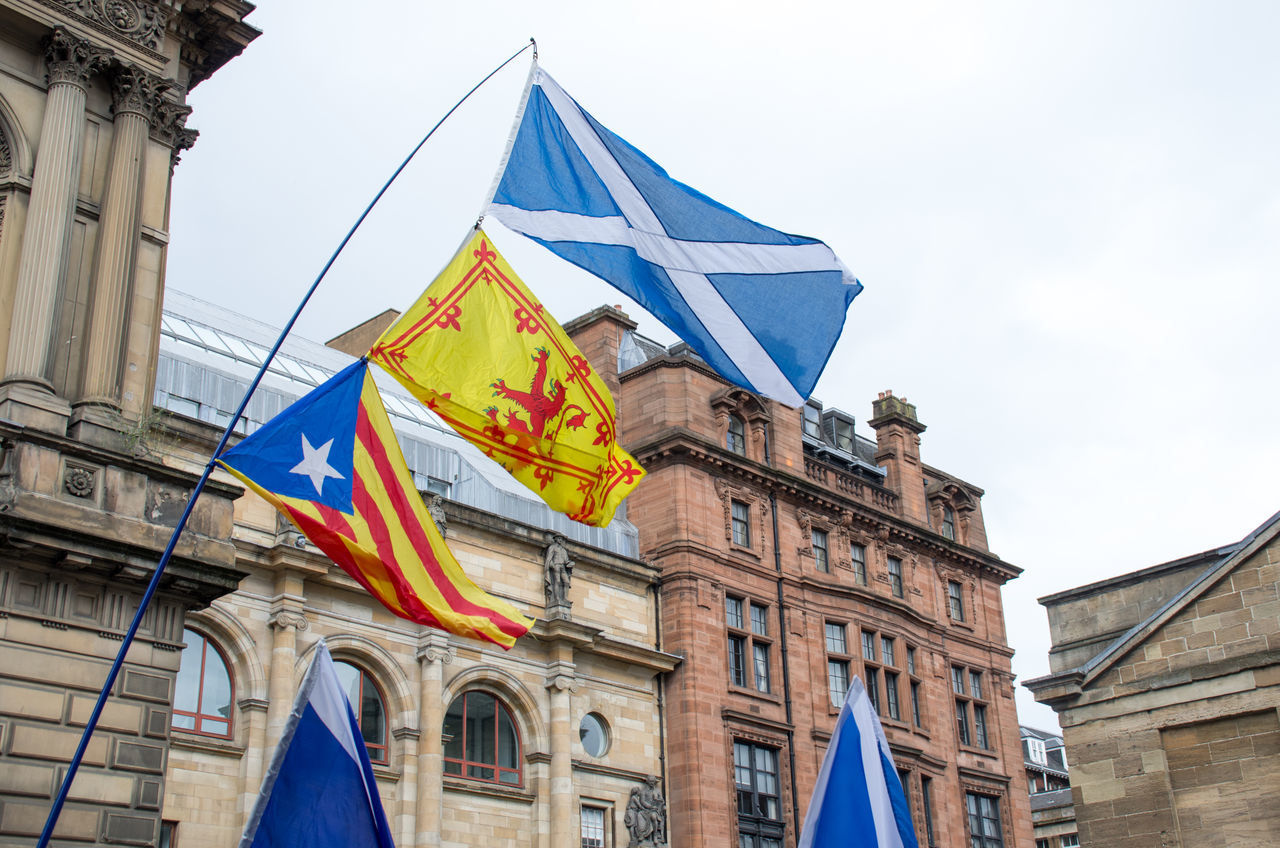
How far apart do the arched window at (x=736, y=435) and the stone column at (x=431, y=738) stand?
1280 centimetres

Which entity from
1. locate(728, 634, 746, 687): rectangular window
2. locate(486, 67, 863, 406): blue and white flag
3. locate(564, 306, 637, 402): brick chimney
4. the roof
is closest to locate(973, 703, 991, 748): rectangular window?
locate(728, 634, 746, 687): rectangular window

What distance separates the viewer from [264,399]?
3334 centimetres

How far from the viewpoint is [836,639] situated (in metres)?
42.6

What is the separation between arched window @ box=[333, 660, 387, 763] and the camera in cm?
3139

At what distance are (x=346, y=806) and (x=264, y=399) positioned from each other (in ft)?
66.4

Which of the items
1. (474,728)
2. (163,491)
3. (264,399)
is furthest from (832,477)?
(163,491)

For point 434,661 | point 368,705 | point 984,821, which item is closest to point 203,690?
point 368,705

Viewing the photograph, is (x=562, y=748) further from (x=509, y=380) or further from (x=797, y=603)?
(x=509, y=380)

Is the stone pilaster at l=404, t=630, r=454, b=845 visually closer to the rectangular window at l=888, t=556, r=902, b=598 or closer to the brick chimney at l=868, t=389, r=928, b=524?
the rectangular window at l=888, t=556, r=902, b=598

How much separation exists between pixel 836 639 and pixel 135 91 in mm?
28604

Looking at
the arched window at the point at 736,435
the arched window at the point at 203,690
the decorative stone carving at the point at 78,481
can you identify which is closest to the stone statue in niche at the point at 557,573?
the arched window at the point at 736,435

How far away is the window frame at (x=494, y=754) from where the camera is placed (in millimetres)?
32781

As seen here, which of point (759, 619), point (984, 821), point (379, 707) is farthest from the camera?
point (984, 821)

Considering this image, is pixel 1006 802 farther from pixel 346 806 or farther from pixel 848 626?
pixel 346 806
